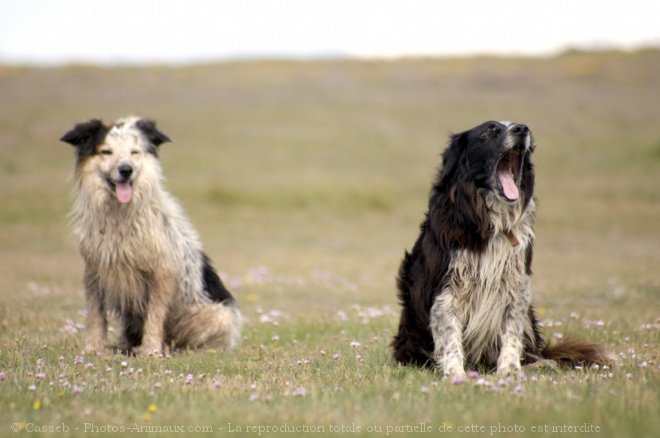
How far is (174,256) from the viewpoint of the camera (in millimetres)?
8578

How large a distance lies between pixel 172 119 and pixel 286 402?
3898 centimetres

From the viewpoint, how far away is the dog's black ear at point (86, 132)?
8.36 meters

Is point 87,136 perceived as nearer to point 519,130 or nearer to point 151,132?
point 151,132

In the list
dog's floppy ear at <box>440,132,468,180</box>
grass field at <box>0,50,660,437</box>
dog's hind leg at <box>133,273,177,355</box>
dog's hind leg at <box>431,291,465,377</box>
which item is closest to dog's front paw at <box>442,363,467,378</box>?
dog's hind leg at <box>431,291,465,377</box>

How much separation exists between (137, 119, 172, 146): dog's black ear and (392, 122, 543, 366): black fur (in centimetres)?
321

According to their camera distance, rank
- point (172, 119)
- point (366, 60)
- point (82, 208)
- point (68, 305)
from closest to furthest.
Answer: point (82, 208) < point (68, 305) < point (172, 119) < point (366, 60)

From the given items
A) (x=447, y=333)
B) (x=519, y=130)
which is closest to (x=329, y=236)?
(x=447, y=333)

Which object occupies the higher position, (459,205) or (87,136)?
(87,136)

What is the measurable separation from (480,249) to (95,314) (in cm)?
410

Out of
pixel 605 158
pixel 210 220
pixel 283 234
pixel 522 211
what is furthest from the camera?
pixel 605 158

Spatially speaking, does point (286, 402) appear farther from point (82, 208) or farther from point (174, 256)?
point (82, 208)

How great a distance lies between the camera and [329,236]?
24359 mm

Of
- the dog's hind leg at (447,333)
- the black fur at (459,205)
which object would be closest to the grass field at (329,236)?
the dog's hind leg at (447,333)

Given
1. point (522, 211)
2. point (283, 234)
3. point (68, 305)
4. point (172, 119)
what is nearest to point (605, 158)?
point (283, 234)
